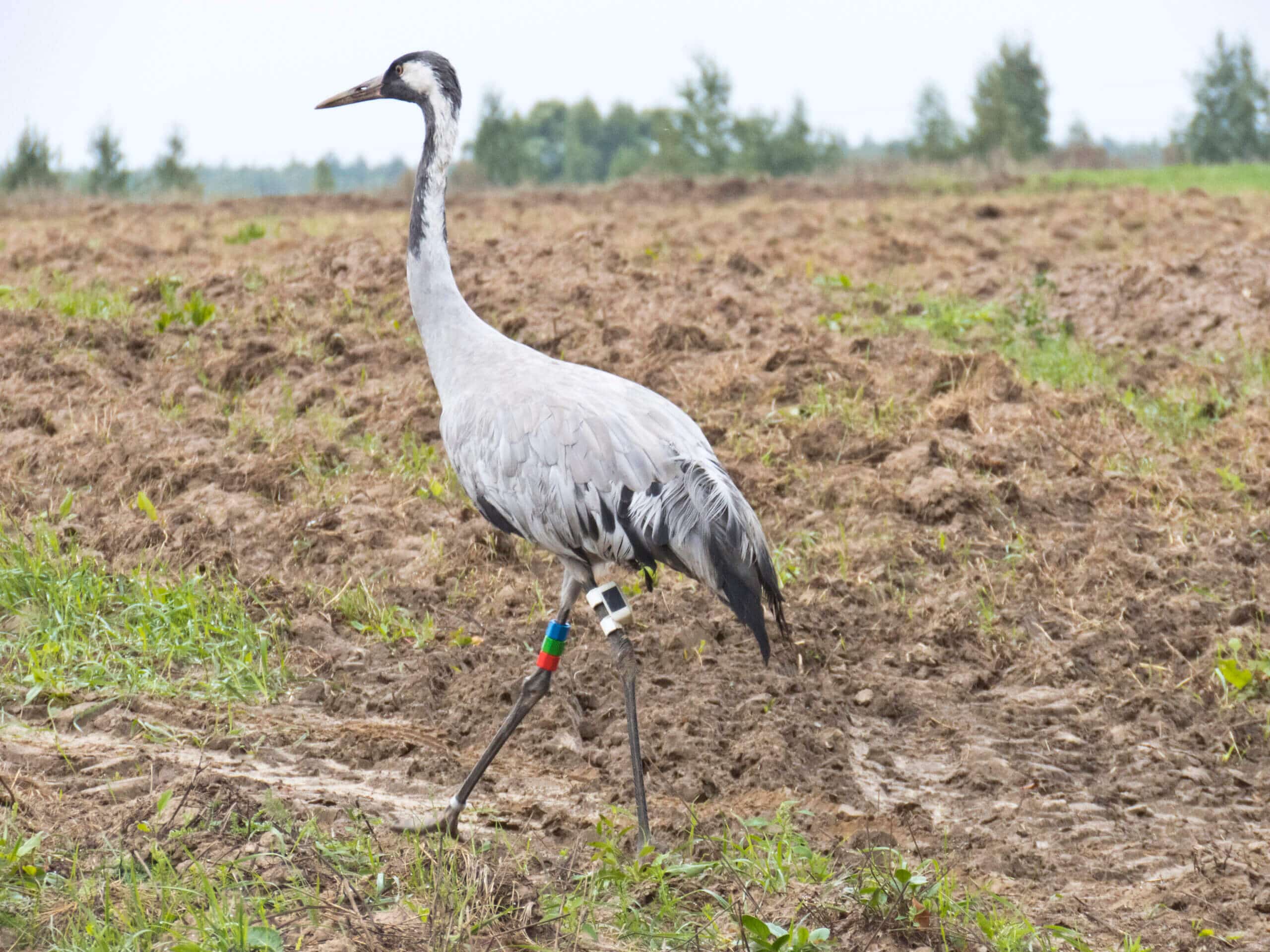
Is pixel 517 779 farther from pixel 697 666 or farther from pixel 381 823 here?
pixel 697 666

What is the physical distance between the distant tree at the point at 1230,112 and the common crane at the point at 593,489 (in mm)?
67110

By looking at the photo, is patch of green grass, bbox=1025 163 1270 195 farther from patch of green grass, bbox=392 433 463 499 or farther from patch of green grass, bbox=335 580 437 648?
patch of green grass, bbox=335 580 437 648

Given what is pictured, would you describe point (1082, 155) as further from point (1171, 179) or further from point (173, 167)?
point (173, 167)

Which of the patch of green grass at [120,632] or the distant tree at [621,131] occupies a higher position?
the distant tree at [621,131]

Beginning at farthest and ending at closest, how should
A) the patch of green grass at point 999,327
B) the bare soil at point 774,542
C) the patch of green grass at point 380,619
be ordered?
the patch of green grass at point 999,327, the patch of green grass at point 380,619, the bare soil at point 774,542

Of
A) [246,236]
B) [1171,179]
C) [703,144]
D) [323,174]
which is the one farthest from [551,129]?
[246,236]

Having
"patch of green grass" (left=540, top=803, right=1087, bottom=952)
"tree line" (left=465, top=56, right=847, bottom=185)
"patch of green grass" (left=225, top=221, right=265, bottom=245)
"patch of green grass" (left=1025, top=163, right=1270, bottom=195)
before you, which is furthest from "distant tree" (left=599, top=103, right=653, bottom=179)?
"patch of green grass" (left=540, top=803, right=1087, bottom=952)

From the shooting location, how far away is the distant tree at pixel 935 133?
48.8 m

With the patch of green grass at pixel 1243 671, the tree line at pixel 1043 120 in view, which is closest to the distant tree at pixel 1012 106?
the tree line at pixel 1043 120

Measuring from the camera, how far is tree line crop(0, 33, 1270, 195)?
36250 millimetres

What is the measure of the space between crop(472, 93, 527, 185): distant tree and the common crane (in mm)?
49590

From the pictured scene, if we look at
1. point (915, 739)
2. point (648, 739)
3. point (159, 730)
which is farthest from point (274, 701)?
point (915, 739)

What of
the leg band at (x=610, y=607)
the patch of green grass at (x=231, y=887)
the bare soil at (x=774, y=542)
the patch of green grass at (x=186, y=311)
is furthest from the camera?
the patch of green grass at (x=186, y=311)

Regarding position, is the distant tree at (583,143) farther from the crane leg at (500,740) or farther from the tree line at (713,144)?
the crane leg at (500,740)
